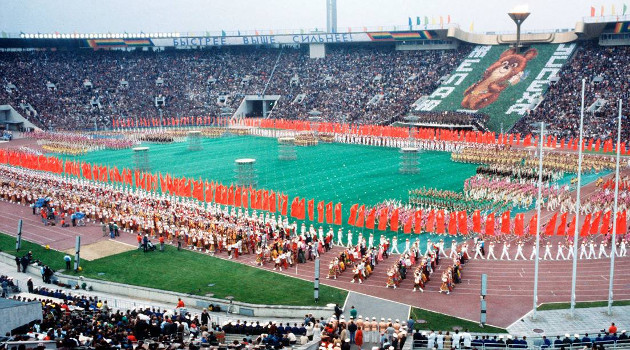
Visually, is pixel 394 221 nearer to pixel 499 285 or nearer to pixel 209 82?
pixel 499 285

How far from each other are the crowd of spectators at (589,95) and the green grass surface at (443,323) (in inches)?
1617

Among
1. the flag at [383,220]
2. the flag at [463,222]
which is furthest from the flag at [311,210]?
the flag at [463,222]

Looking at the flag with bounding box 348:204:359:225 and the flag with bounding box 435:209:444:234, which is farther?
the flag with bounding box 348:204:359:225

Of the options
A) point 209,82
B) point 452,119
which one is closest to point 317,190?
point 452,119

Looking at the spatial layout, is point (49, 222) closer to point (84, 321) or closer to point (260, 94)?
point (84, 321)

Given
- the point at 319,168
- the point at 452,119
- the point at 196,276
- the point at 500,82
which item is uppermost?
the point at 500,82

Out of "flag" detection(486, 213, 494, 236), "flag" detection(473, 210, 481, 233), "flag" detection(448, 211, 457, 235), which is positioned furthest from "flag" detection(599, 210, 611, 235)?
"flag" detection(448, 211, 457, 235)

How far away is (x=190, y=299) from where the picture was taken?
78.2 ft

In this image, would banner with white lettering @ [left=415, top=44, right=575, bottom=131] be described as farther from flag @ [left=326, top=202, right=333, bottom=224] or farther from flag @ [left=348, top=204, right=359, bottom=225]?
flag @ [left=348, top=204, right=359, bottom=225]

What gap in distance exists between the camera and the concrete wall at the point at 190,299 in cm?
2206

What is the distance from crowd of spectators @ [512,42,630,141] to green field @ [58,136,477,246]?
1267cm

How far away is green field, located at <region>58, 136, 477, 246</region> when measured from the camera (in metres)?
42.4

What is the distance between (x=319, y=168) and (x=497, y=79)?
3275cm

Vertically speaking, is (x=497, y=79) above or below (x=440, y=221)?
above
